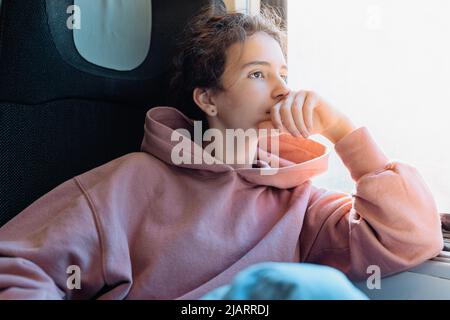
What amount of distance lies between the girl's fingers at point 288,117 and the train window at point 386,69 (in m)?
0.29

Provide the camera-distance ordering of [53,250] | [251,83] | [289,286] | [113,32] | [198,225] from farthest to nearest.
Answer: [113,32], [251,83], [198,225], [53,250], [289,286]

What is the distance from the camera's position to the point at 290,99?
97 cm

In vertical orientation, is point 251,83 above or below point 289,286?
above

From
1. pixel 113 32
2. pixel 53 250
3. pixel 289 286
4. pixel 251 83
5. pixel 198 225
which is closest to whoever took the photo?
pixel 289 286

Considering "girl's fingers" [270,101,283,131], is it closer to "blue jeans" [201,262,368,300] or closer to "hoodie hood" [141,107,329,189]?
"hoodie hood" [141,107,329,189]

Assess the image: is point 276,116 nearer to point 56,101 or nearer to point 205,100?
point 205,100

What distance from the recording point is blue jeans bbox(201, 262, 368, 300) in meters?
0.49

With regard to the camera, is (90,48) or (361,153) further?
(90,48)

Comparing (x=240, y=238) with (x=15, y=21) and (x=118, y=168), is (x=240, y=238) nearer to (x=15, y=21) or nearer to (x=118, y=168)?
(x=118, y=168)

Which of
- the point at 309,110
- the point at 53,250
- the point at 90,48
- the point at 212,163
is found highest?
the point at 90,48

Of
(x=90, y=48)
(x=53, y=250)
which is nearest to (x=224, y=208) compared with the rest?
(x=53, y=250)

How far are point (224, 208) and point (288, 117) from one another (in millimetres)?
228

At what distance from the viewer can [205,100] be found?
1138 mm
